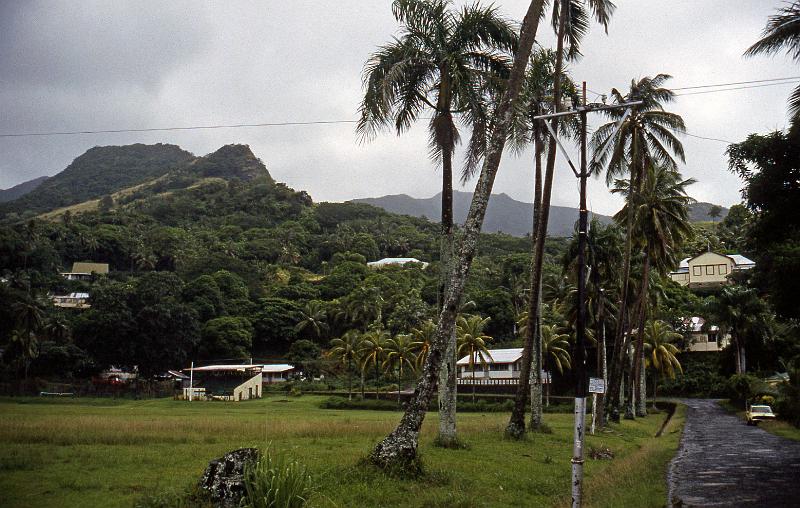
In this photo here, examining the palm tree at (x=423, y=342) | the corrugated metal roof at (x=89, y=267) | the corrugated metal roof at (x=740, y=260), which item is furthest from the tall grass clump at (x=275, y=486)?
the corrugated metal roof at (x=89, y=267)

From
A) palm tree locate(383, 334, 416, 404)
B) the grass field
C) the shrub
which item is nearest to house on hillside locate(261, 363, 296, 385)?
palm tree locate(383, 334, 416, 404)

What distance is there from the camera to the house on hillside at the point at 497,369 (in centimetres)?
8100

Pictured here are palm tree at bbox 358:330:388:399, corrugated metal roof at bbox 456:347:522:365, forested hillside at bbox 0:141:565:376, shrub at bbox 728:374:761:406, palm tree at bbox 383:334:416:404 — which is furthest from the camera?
forested hillside at bbox 0:141:565:376

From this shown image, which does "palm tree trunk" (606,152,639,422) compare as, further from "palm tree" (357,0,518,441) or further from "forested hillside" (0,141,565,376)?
"forested hillside" (0,141,565,376)

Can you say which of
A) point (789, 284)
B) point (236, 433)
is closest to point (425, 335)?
point (236, 433)

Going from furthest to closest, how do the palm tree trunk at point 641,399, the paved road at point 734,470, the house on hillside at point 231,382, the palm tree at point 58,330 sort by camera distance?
1. the palm tree at point 58,330
2. the house on hillside at point 231,382
3. the palm tree trunk at point 641,399
4. the paved road at point 734,470

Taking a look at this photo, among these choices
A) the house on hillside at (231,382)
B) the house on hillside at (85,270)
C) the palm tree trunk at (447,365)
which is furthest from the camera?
the house on hillside at (85,270)

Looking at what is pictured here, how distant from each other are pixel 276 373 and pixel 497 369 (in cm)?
3305

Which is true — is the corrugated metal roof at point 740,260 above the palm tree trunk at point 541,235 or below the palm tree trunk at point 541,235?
above

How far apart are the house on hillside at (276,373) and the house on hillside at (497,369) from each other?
2607 cm

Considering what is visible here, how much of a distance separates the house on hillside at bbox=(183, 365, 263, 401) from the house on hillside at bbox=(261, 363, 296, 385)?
445 inches

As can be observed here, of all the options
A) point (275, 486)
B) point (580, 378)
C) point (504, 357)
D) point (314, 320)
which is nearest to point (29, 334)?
point (314, 320)

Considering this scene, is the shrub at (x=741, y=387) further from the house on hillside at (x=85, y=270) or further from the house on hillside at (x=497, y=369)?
the house on hillside at (x=85, y=270)

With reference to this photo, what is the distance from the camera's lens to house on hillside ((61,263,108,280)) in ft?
468
